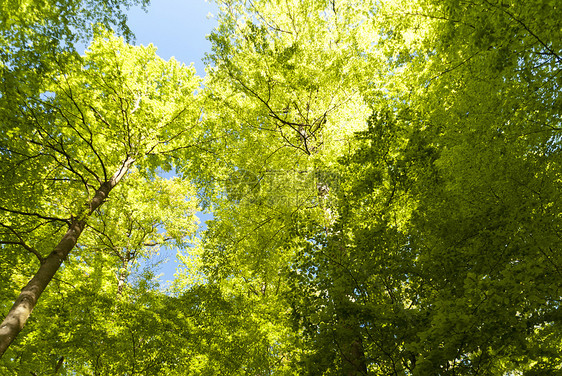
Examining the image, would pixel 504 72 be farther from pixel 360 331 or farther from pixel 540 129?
pixel 360 331

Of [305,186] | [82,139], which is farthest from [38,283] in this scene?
[305,186]

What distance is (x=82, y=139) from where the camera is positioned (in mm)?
7293

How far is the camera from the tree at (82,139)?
5297 mm

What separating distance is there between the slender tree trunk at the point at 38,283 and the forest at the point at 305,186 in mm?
36

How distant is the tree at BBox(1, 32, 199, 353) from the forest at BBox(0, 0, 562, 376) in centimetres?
6

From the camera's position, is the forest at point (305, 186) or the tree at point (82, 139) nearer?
the forest at point (305, 186)

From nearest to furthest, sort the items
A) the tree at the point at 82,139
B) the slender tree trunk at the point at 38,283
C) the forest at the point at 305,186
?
the forest at the point at 305,186 < the slender tree trunk at the point at 38,283 < the tree at the point at 82,139

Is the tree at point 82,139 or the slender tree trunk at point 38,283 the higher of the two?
the tree at point 82,139

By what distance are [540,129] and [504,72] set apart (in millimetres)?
816

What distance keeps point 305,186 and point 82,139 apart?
5.43m

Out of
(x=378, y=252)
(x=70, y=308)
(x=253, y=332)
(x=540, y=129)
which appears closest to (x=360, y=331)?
(x=378, y=252)

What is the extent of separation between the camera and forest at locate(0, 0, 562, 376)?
139 inches

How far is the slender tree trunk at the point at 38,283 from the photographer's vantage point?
14.2ft

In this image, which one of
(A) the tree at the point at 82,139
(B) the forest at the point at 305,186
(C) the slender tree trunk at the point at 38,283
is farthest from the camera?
(A) the tree at the point at 82,139
